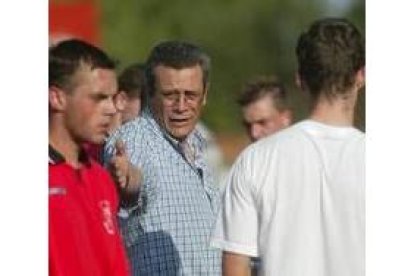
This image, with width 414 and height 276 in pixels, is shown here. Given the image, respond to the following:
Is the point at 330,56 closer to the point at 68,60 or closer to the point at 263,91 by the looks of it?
the point at 263,91

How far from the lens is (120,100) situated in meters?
2.47

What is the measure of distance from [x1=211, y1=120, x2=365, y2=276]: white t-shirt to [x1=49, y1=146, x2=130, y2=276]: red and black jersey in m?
0.31

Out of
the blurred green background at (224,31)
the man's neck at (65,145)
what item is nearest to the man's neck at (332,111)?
the blurred green background at (224,31)

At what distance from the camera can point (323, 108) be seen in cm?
228

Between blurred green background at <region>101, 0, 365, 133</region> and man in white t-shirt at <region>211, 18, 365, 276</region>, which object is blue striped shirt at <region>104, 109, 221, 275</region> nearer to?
blurred green background at <region>101, 0, 365, 133</region>

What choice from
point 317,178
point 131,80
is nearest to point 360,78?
point 317,178

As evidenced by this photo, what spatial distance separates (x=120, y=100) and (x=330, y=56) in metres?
0.53

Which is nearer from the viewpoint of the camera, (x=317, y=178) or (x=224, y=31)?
(x=317, y=178)

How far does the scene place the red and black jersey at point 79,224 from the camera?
7.71ft

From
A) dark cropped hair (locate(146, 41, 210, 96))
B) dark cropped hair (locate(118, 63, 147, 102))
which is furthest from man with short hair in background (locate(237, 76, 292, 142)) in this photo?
dark cropped hair (locate(118, 63, 147, 102))

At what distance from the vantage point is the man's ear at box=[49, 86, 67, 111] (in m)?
2.39

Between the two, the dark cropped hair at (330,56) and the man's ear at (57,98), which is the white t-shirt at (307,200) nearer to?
the dark cropped hair at (330,56)
